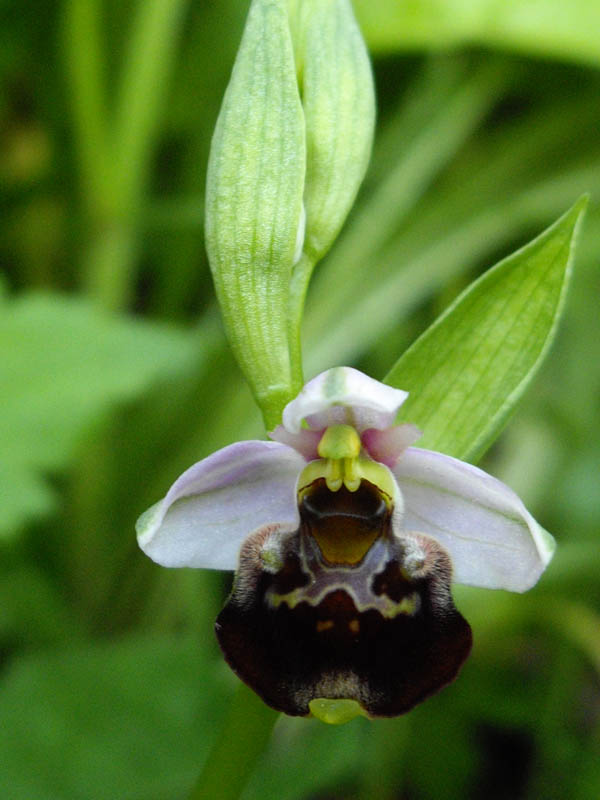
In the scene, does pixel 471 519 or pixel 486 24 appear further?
pixel 486 24

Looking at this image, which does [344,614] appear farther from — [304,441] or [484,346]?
[484,346]

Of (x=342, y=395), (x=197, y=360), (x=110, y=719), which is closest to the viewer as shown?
(x=342, y=395)

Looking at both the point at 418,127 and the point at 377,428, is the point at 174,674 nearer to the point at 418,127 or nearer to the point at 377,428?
the point at 377,428

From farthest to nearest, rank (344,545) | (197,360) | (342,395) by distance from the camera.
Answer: (197,360), (344,545), (342,395)

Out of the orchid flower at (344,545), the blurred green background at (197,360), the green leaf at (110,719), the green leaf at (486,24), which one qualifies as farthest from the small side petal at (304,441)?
the green leaf at (486,24)

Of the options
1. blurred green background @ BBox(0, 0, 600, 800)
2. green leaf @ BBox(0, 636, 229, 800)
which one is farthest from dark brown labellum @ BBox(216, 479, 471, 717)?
green leaf @ BBox(0, 636, 229, 800)

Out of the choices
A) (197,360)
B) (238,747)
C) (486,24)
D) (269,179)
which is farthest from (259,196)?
(486,24)

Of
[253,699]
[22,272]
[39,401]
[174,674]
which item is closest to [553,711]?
[174,674]
